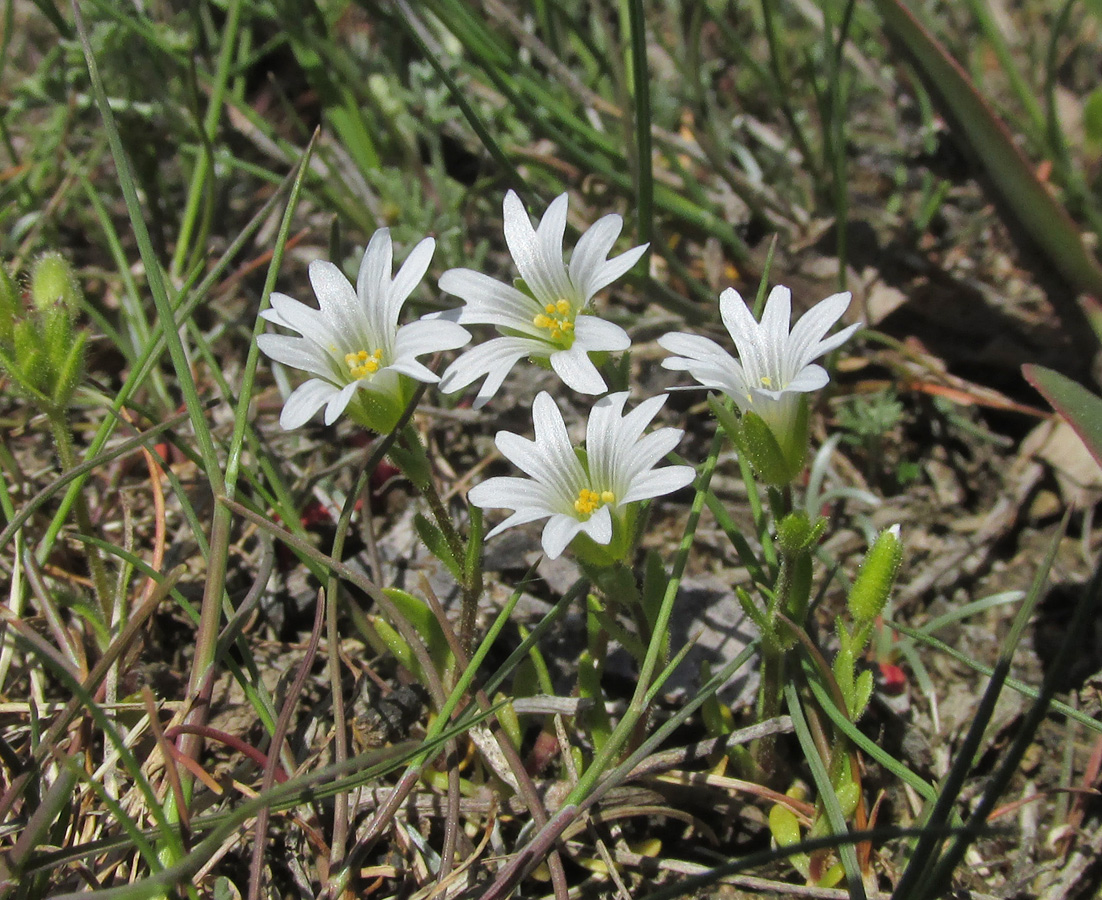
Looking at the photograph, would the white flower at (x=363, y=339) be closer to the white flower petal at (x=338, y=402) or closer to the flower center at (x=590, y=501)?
the white flower petal at (x=338, y=402)

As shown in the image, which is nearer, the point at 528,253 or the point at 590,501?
the point at 590,501

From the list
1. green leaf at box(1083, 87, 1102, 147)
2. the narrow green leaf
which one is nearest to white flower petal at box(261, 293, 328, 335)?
the narrow green leaf

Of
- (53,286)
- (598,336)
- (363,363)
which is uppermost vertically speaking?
(53,286)

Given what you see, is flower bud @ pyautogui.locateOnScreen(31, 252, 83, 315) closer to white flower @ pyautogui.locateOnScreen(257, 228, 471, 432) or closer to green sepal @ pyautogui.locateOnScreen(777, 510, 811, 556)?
white flower @ pyautogui.locateOnScreen(257, 228, 471, 432)

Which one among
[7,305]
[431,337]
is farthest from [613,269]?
[7,305]

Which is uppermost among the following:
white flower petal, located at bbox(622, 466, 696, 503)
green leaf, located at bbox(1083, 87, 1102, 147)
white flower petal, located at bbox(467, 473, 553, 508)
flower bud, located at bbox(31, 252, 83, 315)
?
green leaf, located at bbox(1083, 87, 1102, 147)

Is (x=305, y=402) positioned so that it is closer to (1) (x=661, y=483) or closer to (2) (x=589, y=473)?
(2) (x=589, y=473)

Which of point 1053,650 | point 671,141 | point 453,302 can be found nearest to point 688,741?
point 1053,650
